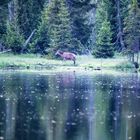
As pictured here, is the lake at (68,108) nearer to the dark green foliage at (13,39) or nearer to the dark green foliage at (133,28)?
the dark green foliage at (133,28)

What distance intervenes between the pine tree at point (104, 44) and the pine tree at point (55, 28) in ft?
12.8

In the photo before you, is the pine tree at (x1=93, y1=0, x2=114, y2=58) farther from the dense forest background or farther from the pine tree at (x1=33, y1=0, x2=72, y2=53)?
the pine tree at (x1=33, y1=0, x2=72, y2=53)

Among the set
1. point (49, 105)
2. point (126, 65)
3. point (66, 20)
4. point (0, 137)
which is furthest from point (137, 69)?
point (0, 137)

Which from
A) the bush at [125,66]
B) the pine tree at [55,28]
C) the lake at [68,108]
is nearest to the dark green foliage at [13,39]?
the pine tree at [55,28]

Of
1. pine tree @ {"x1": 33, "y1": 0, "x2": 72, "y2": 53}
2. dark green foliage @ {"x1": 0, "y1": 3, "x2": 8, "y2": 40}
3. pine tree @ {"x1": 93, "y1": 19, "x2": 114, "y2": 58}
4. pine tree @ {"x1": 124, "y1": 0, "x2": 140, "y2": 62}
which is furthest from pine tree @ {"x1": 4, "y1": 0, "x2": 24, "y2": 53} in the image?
pine tree @ {"x1": 124, "y1": 0, "x2": 140, "y2": 62}

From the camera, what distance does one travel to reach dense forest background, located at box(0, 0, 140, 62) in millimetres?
74875

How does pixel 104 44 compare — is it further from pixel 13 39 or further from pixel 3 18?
pixel 3 18

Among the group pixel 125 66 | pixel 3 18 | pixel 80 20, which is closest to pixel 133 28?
pixel 125 66

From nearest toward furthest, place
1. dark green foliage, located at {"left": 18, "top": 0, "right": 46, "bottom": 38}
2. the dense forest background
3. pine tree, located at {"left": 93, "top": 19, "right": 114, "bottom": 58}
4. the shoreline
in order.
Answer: the shoreline, the dense forest background, pine tree, located at {"left": 93, "top": 19, "right": 114, "bottom": 58}, dark green foliage, located at {"left": 18, "top": 0, "right": 46, "bottom": 38}

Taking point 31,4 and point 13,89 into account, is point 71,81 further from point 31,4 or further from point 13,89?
point 31,4

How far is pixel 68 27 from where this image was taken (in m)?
76.9

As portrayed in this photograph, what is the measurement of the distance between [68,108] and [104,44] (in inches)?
1715

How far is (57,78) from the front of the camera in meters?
56.0

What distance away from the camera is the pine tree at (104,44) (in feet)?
248
